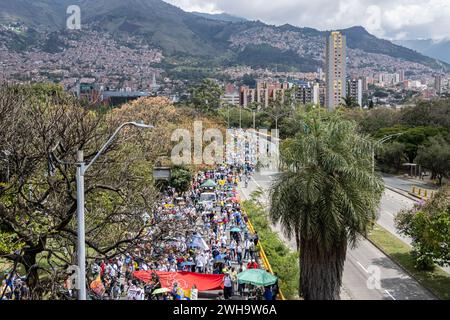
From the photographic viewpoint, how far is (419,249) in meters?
23.5

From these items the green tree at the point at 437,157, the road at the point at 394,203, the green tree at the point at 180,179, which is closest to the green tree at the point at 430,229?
the road at the point at 394,203

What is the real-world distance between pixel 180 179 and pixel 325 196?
1030 inches

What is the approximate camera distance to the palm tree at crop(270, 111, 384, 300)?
590 inches

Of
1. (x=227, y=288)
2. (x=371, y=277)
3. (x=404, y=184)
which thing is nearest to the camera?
(x=227, y=288)

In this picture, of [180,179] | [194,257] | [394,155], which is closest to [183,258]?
[194,257]

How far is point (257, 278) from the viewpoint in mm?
16906

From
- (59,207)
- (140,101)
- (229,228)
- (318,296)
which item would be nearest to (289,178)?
(318,296)

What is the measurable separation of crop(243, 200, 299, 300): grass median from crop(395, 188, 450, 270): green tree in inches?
203

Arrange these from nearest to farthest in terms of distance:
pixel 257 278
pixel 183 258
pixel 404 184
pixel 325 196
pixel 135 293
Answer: pixel 325 196, pixel 135 293, pixel 257 278, pixel 183 258, pixel 404 184

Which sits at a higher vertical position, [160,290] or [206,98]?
[206,98]

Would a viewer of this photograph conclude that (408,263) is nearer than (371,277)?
No

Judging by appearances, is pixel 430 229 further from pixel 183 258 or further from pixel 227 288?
pixel 183 258
